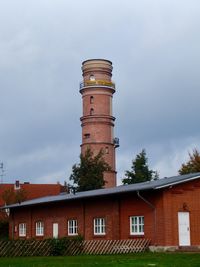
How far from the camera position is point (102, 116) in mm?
75688

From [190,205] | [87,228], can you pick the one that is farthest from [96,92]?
[190,205]

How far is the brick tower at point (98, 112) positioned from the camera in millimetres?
75000

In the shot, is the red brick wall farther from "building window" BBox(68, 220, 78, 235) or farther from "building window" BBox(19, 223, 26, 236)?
"building window" BBox(19, 223, 26, 236)

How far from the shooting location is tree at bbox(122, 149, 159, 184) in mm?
64688

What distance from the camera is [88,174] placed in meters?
62.6

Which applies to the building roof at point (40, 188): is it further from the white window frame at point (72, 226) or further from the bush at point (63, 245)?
the bush at point (63, 245)

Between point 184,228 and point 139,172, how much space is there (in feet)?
107

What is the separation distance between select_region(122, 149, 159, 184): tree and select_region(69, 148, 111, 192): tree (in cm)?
365

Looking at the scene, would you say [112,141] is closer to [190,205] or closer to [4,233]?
[4,233]

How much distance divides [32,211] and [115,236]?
12.6m

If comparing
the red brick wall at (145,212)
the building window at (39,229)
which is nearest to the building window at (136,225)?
the red brick wall at (145,212)

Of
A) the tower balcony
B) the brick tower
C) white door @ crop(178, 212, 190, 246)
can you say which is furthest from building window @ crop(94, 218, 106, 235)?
the tower balcony

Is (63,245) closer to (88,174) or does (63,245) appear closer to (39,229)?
(39,229)

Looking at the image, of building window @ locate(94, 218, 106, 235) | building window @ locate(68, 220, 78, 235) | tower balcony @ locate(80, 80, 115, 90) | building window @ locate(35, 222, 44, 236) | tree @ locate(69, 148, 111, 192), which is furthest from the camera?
tower balcony @ locate(80, 80, 115, 90)
